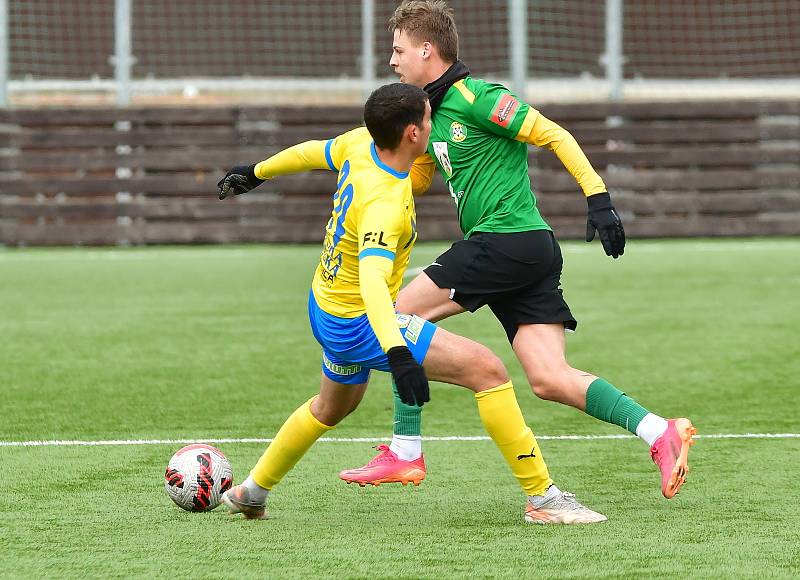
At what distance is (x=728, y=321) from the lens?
10.7m

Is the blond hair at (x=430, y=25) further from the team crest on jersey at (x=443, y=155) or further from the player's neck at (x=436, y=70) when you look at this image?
the team crest on jersey at (x=443, y=155)

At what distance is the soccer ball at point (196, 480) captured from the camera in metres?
5.16

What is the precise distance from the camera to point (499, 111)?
219 inches

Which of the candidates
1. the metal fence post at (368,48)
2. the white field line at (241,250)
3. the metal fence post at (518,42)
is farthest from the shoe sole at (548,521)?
the metal fence post at (368,48)

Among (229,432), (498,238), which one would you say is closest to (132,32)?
(229,432)

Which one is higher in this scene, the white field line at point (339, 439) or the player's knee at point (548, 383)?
the player's knee at point (548, 383)

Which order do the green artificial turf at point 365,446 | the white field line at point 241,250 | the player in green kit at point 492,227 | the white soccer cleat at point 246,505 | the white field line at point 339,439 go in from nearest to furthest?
the green artificial turf at point 365,446 → the white soccer cleat at point 246,505 → the player in green kit at point 492,227 → the white field line at point 339,439 → the white field line at point 241,250

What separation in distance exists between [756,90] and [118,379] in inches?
531

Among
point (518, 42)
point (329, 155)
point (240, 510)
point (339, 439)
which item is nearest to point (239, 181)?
point (329, 155)

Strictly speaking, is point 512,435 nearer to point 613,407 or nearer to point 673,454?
point 613,407

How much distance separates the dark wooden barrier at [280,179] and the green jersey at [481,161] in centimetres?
1236

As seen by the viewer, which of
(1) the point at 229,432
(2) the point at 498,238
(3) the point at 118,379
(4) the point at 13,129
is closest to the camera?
(2) the point at 498,238

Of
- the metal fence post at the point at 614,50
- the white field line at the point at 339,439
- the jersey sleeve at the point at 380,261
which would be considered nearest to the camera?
the jersey sleeve at the point at 380,261

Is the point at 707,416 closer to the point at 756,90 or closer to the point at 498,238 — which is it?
the point at 498,238
